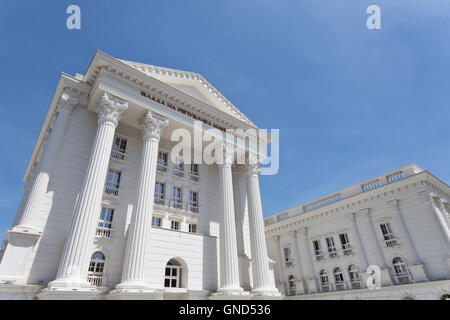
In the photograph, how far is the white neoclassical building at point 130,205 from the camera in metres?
13.1

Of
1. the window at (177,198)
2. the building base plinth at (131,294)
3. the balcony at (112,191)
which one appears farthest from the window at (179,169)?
the building base plinth at (131,294)

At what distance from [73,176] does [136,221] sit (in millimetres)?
5265

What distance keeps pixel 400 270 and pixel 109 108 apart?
29.3m

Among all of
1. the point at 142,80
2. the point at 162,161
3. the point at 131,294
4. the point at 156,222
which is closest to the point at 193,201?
the point at 156,222

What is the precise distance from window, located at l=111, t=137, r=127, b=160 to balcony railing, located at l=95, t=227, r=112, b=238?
5474mm

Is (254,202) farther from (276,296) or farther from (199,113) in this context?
(199,113)

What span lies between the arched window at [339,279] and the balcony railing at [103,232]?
25362 mm

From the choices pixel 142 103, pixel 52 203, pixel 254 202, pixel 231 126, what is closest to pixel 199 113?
pixel 231 126

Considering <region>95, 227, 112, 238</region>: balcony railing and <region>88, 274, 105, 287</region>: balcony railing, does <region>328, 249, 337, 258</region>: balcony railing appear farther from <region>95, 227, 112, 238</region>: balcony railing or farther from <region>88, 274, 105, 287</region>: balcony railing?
<region>88, 274, 105, 287</region>: balcony railing

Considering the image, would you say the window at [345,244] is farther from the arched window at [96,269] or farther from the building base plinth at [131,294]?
the arched window at [96,269]

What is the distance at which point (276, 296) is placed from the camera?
1814 cm

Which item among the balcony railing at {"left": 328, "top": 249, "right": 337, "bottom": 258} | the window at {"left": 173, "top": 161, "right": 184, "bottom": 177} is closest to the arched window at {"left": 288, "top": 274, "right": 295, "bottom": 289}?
the balcony railing at {"left": 328, "top": 249, "right": 337, "bottom": 258}

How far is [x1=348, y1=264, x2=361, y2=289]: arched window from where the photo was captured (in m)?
27.1

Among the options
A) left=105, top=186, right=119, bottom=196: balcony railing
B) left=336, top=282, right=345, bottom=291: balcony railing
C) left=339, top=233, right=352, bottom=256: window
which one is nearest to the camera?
left=105, top=186, right=119, bottom=196: balcony railing
